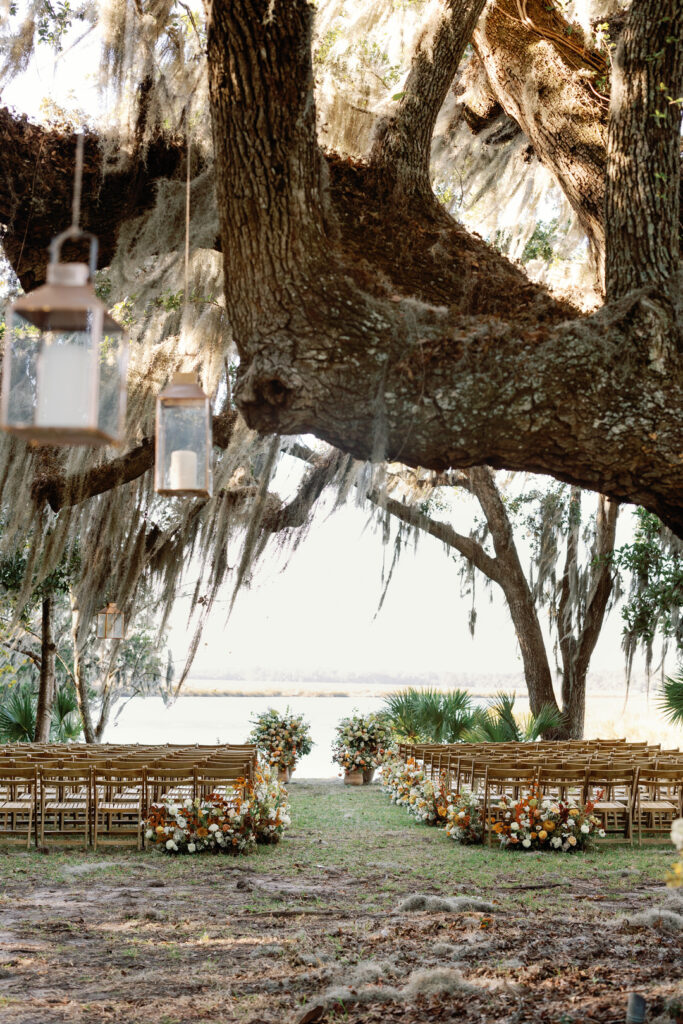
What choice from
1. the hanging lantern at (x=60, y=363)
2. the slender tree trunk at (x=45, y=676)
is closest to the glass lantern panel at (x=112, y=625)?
the slender tree trunk at (x=45, y=676)

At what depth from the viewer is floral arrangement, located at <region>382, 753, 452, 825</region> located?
32.7 ft

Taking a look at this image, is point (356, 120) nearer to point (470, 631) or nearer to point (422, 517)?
point (422, 517)

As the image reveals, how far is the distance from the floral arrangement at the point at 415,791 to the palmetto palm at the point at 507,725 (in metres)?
1.43

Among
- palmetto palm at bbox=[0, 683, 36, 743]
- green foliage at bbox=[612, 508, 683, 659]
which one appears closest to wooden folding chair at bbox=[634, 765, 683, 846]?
green foliage at bbox=[612, 508, 683, 659]

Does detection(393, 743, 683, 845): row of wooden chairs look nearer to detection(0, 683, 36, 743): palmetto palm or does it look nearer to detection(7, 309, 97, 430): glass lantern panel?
detection(7, 309, 97, 430): glass lantern panel

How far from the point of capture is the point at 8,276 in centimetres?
622

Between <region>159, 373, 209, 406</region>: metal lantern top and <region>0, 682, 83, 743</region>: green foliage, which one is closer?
A: <region>159, 373, 209, 406</region>: metal lantern top

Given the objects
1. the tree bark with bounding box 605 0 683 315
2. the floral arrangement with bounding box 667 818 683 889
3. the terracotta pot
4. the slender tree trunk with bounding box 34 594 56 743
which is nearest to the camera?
the floral arrangement with bounding box 667 818 683 889

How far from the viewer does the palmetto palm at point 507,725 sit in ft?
43.1

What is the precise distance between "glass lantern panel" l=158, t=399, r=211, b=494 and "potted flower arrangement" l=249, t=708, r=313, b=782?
11983 mm

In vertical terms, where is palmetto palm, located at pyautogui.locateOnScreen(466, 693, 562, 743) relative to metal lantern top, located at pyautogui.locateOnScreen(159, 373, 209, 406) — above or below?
below

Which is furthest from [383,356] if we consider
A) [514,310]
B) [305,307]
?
[514,310]

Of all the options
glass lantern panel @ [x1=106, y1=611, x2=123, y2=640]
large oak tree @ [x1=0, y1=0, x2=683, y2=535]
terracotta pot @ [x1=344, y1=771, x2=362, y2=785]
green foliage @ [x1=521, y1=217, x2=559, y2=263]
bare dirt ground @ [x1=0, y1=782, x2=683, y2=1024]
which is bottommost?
terracotta pot @ [x1=344, y1=771, x2=362, y2=785]

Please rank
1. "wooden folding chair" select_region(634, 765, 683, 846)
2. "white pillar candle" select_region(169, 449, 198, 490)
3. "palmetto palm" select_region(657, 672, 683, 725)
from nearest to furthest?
"white pillar candle" select_region(169, 449, 198, 490) → "wooden folding chair" select_region(634, 765, 683, 846) → "palmetto palm" select_region(657, 672, 683, 725)
